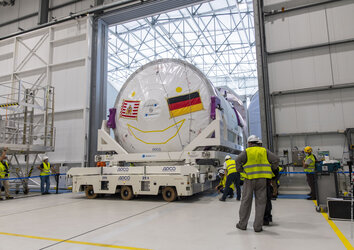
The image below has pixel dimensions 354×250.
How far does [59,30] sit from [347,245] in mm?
13647

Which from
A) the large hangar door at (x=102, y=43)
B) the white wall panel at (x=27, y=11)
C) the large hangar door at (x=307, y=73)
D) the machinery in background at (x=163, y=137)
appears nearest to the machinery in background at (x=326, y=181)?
the machinery in background at (x=163, y=137)

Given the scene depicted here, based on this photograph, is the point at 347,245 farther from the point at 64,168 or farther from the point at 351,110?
the point at 64,168

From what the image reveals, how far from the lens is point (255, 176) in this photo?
4.12 meters

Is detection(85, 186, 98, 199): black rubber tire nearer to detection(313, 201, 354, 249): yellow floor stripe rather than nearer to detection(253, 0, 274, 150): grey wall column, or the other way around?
detection(253, 0, 274, 150): grey wall column

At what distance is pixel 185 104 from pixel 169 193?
2.36 meters

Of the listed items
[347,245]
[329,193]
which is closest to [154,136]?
[329,193]

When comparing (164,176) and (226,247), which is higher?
(164,176)

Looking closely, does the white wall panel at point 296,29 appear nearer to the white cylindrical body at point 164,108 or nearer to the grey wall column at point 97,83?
the white cylindrical body at point 164,108

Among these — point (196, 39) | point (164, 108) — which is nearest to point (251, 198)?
point (164, 108)

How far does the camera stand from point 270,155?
13.9 ft

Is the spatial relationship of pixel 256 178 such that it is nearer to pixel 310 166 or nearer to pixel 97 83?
pixel 310 166

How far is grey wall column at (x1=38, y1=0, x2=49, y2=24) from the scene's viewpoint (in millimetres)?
13609

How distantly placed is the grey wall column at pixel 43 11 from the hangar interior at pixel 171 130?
6cm

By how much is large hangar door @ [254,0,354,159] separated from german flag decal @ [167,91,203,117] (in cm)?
264
